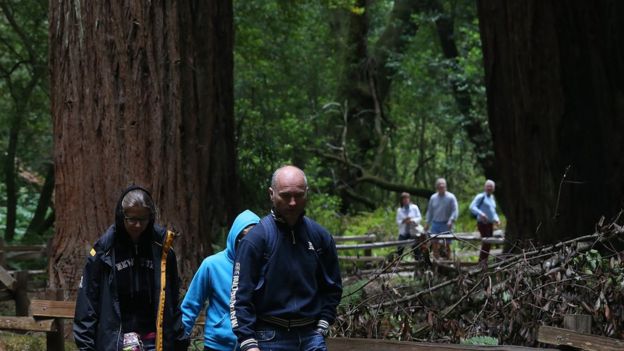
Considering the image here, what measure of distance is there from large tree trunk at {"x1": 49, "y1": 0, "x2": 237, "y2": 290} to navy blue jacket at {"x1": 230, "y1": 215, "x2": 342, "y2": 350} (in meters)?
4.58

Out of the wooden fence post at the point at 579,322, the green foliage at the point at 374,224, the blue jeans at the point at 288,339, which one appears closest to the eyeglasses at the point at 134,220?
the blue jeans at the point at 288,339

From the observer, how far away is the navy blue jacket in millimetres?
5148

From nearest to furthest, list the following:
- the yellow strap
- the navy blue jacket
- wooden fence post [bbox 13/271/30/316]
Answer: the navy blue jacket → the yellow strap → wooden fence post [bbox 13/271/30/316]

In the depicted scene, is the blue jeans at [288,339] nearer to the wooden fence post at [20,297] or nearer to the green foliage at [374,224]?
the wooden fence post at [20,297]

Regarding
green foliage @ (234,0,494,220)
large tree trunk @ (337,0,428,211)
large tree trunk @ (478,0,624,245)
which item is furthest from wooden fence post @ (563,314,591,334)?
large tree trunk @ (337,0,428,211)

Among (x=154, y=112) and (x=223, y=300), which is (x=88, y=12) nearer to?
(x=154, y=112)

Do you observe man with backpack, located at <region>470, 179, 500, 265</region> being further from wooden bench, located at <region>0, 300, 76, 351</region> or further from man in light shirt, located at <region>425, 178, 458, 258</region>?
wooden bench, located at <region>0, 300, 76, 351</region>

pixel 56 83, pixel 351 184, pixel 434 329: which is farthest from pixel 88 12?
pixel 351 184

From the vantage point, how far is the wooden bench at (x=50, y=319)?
8562 mm

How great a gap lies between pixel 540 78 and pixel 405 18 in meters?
22.8

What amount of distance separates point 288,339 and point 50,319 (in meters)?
4.06

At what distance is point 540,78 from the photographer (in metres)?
11.7

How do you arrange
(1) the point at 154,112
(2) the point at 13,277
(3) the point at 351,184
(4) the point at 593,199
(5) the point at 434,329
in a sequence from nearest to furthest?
1. (5) the point at 434,329
2. (1) the point at 154,112
3. (4) the point at 593,199
4. (2) the point at 13,277
5. (3) the point at 351,184

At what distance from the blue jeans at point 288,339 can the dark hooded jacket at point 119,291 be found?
0.80 meters
